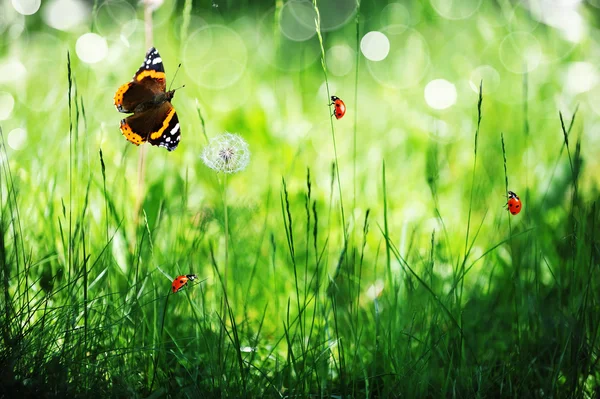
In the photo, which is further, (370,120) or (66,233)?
(370,120)

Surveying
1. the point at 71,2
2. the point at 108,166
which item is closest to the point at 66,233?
the point at 108,166

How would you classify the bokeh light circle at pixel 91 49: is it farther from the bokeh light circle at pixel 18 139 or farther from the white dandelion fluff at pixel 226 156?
the white dandelion fluff at pixel 226 156

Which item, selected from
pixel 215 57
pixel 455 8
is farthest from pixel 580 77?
pixel 215 57

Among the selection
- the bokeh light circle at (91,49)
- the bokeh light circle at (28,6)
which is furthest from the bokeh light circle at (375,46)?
the bokeh light circle at (28,6)

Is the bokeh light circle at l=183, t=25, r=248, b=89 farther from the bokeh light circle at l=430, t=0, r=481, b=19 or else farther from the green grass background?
the bokeh light circle at l=430, t=0, r=481, b=19

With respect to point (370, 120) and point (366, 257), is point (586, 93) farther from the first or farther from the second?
point (366, 257)

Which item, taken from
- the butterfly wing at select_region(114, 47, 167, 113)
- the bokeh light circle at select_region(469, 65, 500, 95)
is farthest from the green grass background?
the butterfly wing at select_region(114, 47, 167, 113)
